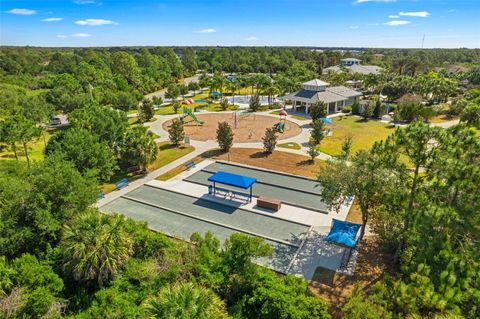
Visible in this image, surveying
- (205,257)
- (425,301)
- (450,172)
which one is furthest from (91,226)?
(450,172)

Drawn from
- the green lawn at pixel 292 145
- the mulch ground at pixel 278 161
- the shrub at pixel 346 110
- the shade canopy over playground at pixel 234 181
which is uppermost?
the shrub at pixel 346 110

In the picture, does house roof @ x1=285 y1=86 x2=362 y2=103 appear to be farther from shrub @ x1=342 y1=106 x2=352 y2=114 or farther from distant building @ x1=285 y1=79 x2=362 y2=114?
shrub @ x1=342 y1=106 x2=352 y2=114

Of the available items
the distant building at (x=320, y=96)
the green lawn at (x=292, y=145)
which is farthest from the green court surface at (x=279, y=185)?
the distant building at (x=320, y=96)

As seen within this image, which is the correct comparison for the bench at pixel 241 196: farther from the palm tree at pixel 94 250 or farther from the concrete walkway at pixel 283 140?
the palm tree at pixel 94 250

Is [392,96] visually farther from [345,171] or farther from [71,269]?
[71,269]

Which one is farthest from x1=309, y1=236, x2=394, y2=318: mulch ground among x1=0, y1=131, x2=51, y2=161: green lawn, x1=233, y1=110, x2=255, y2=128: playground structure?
x1=233, y1=110, x2=255, y2=128: playground structure

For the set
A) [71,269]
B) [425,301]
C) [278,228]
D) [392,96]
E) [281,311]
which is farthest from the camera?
[392,96]

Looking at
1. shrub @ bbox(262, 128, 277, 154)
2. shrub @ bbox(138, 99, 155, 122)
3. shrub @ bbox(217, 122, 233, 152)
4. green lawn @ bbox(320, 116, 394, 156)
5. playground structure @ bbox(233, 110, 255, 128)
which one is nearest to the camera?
shrub @ bbox(217, 122, 233, 152)
